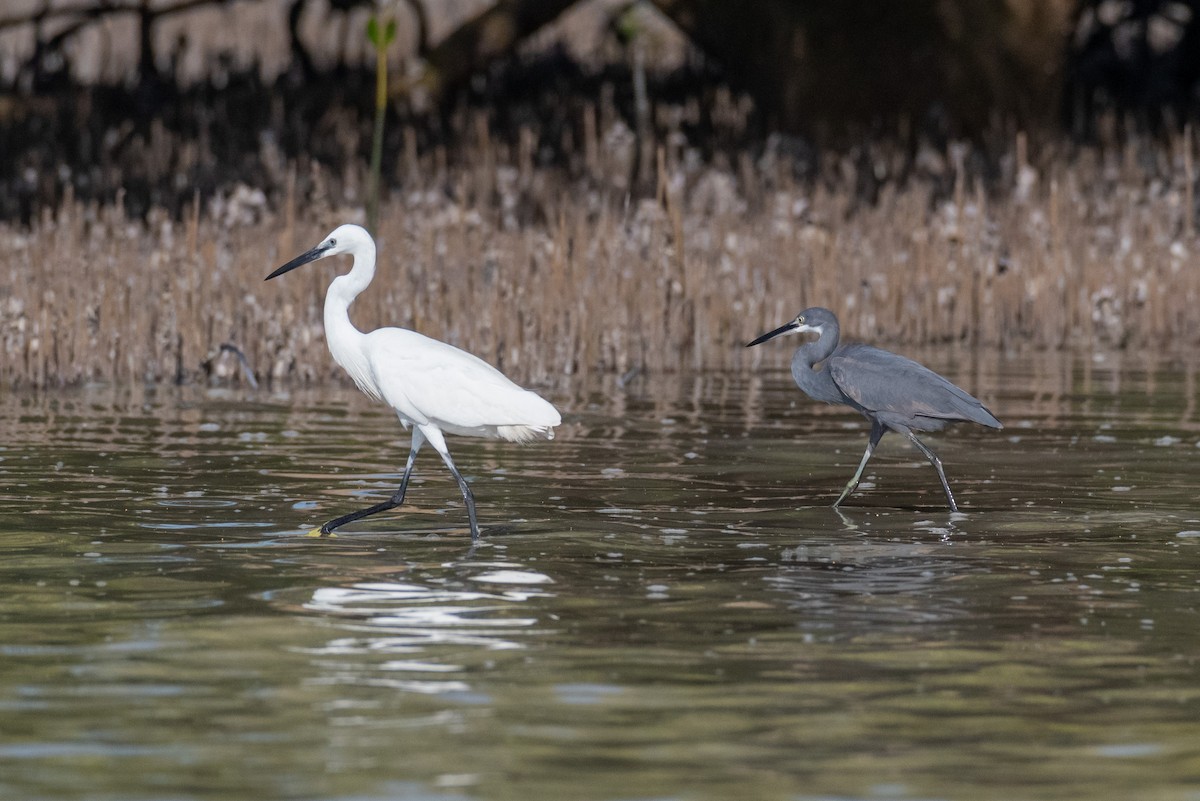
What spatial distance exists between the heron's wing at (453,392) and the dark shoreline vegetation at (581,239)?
15.8ft

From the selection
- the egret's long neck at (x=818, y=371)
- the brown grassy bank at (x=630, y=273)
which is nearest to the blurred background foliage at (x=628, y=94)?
the brown grassy bank at (x=630, y=273)

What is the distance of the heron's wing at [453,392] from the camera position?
816 cm

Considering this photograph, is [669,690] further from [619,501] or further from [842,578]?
[619,501]

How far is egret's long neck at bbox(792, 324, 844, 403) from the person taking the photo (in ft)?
30.8

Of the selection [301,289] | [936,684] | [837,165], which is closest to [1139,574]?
[936,684]

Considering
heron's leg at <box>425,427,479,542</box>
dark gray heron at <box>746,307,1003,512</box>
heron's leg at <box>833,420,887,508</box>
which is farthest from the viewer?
dark gray heron at <box>746,307,1003,512</box>

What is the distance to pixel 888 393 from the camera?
9078 mm

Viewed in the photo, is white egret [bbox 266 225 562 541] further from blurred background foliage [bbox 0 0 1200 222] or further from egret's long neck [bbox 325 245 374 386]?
blurred background foliage [bbox 0 0 1200 222]

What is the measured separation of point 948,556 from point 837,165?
44.6 ft

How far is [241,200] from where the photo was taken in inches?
658

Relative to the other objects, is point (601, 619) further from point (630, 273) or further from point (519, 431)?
point (630, 273)

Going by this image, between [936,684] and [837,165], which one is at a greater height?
[837,165]

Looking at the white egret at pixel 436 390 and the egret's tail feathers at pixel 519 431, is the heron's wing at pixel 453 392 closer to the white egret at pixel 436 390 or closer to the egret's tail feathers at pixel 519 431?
the white egret at pixel 436 390

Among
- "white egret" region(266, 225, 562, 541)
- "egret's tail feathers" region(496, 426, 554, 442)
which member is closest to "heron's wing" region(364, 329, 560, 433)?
"white egret" region(266, 225, 562, 541)
